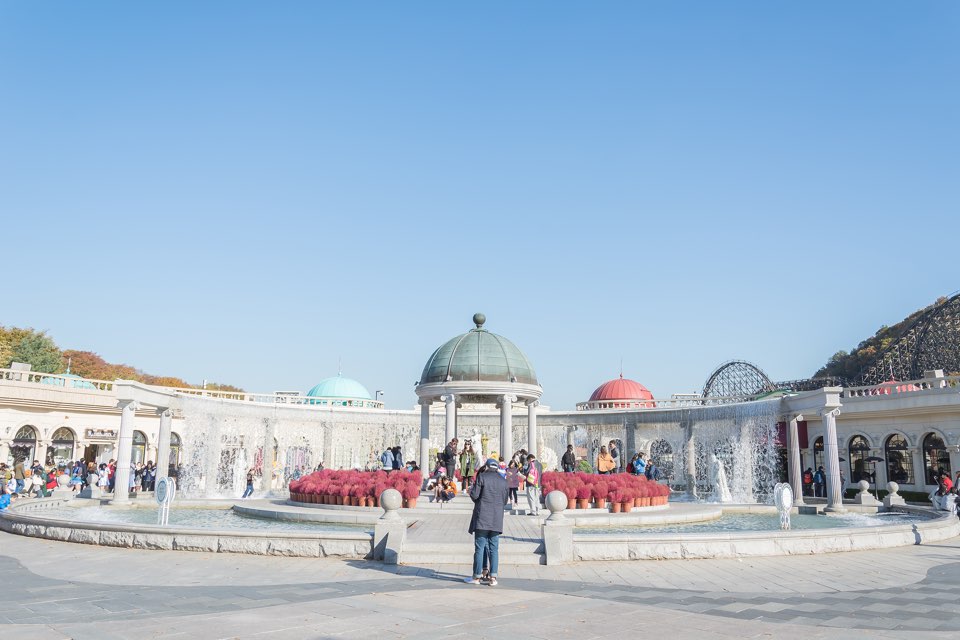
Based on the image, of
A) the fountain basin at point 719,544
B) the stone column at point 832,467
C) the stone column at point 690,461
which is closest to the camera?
the fountain basin at point 719,544

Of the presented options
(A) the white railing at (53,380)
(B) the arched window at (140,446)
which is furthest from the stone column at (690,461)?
(B) the arched window at (140,446)

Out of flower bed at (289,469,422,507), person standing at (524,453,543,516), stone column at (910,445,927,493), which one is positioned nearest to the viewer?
person standing at (524,453,543,516)

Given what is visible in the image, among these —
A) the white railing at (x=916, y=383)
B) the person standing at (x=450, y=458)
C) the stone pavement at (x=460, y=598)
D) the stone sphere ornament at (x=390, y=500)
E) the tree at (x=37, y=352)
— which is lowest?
the stone pavement at (x=460, y=598)

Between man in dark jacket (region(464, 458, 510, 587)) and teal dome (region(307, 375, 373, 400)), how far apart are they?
160 feet

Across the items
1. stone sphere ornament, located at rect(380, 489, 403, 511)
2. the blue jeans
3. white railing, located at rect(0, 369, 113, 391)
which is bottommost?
the blue jeans

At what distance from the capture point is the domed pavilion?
97.2 feet

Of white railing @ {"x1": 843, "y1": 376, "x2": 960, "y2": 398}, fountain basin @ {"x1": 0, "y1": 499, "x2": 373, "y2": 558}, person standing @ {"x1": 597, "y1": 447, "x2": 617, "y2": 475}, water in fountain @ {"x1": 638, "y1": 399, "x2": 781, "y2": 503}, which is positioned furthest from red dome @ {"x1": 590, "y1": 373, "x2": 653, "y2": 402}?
fountain basin @ {"x1": 0, "y1": 499, "x2": 373, "y2": 558}

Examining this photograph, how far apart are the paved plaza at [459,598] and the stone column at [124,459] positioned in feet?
47.3

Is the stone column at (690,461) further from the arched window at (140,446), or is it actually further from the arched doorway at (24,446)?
the arched doorway at (24,446)

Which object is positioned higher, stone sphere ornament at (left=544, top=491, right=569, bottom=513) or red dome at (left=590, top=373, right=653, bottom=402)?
red dome at (left=590, top=373, right=653, bottom=402)

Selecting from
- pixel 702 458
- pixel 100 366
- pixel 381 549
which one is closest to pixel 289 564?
pixel 381 549

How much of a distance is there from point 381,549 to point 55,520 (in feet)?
27.7

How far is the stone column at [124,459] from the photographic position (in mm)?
27031

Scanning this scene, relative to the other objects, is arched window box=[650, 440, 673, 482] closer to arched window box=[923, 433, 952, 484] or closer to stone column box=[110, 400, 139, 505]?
arched window box=[923, 433, 952, 484]
